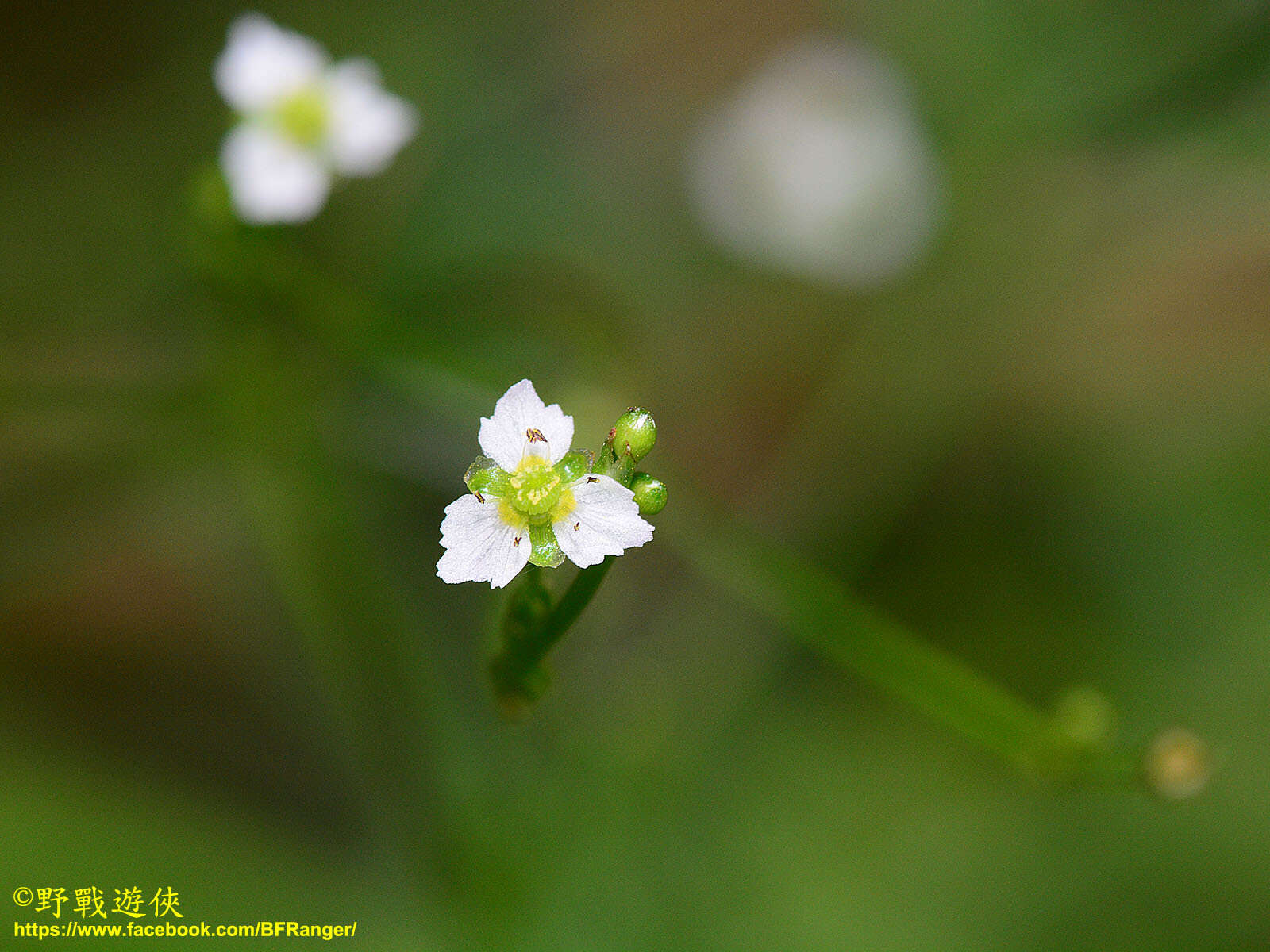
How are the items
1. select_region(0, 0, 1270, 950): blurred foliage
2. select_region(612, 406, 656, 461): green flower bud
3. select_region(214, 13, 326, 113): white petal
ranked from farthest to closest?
select_region(0, 0, 1270, 950): blurred foliage
select_region(214, 13, 326, 113): white petal
select_region(612, 406, 656, 461): green flower bud

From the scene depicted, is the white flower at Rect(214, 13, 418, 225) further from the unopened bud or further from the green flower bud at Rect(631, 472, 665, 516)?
the unopened bud

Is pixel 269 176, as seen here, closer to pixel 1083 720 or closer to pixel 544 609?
pixel 544 609

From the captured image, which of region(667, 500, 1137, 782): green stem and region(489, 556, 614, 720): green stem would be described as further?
region(667, 500, 1137, 782): green stem

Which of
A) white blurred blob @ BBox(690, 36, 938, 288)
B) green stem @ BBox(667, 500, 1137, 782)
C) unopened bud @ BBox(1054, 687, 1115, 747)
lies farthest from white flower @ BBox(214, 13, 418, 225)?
unopened bud @ BBox(1054, 687, 1115, 747)

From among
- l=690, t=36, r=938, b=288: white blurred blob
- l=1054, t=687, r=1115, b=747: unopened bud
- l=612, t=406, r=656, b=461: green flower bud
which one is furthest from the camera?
l=690, t=36, r=938, b=288: white blurred blob

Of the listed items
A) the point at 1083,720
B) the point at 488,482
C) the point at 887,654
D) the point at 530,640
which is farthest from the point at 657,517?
the point at 488,482

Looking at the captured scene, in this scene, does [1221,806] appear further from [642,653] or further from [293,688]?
[293,688]

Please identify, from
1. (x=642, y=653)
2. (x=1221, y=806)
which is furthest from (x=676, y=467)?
(x=1221, y=806)
